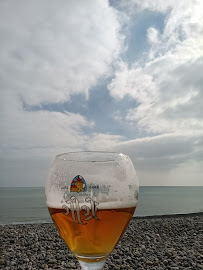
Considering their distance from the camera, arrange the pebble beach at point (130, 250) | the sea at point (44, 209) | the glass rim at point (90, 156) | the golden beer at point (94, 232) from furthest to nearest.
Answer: the sea at point (44, 209)
the pebble beach at point (130, 250)
the glass rim at point (90, 156)
the golden beer at point (94, 232)

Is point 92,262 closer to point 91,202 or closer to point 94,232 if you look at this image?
point 94,232

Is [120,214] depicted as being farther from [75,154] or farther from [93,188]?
[75,154]

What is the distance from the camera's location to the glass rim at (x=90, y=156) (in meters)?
1.38

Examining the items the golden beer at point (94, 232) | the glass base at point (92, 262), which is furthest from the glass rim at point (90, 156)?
the glass base at point (92, 262)

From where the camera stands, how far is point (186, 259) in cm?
501

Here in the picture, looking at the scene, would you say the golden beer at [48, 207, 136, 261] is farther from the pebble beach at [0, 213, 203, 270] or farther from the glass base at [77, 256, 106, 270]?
the pebble beach at [0, 213, 203, 270]

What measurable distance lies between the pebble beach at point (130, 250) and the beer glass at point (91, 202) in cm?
344

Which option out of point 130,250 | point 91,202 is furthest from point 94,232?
point 130,250

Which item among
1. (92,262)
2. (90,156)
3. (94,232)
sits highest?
(90,156)

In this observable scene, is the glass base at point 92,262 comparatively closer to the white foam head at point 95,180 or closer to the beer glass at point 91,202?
the beer glass at point 91,202

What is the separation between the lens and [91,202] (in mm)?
1303

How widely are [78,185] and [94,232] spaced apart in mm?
198

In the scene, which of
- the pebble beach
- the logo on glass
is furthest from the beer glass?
the pebble beach

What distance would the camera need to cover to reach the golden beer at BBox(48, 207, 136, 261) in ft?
4.20
